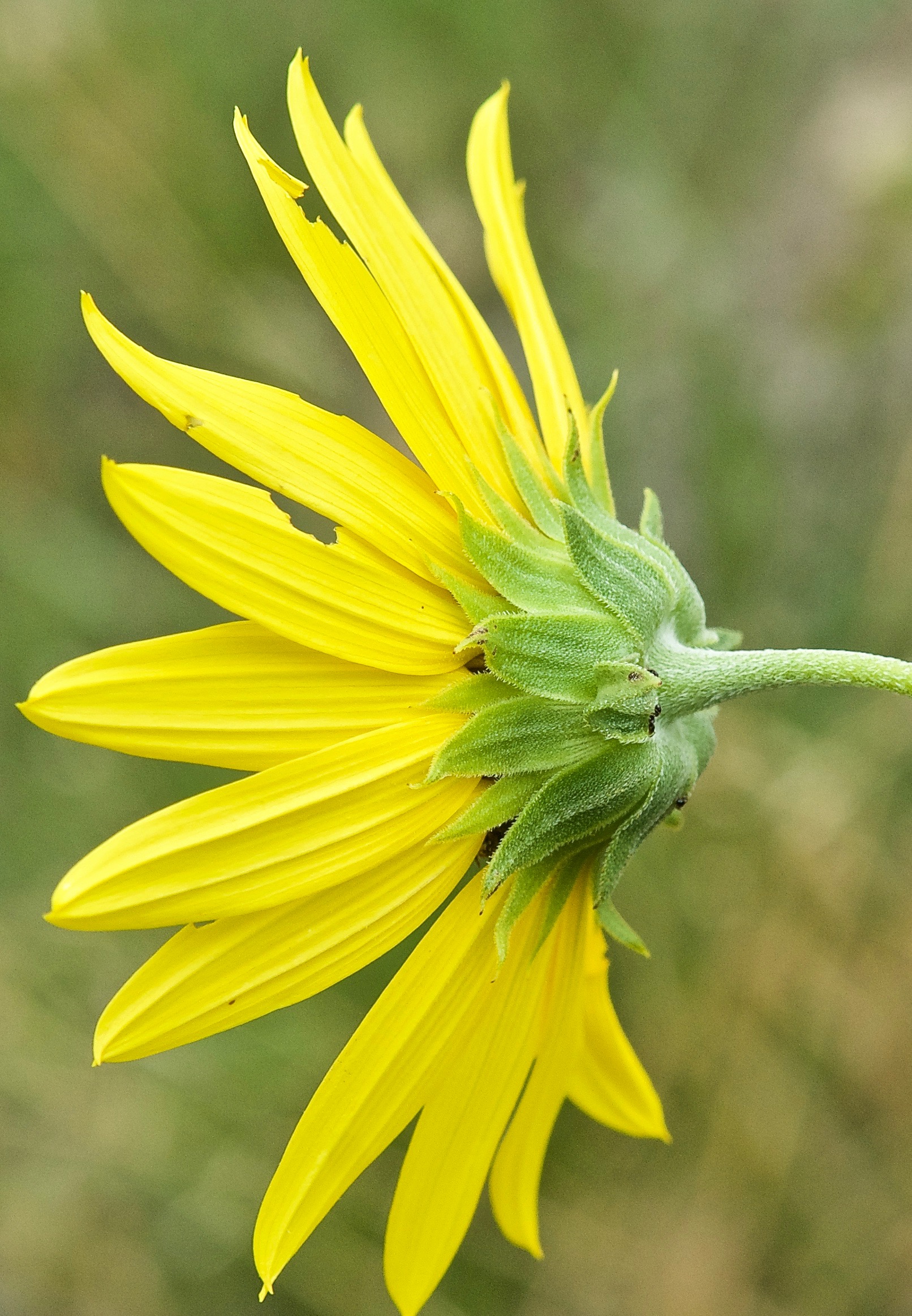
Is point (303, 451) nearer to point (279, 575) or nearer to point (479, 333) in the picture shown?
point (279, 575)

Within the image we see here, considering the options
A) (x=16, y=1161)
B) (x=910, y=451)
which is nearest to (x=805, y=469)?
(x=910, y=451)

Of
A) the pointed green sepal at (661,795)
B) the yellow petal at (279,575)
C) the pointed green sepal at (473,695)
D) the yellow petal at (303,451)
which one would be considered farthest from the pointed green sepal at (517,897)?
the yellow petal at (303,451)

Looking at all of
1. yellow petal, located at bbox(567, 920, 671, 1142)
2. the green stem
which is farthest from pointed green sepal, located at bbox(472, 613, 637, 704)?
yellow petal, located at bbox(567, 920, 671, 1142)

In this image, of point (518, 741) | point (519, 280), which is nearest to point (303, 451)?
point (518, 741)

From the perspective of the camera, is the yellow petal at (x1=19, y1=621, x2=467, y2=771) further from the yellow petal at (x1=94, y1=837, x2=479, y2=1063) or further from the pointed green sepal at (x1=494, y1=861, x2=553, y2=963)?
the pointed green sepal at (x1=494, y1=861, x2=553, y2=963)

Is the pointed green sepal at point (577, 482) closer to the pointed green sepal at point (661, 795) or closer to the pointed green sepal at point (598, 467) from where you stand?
the pointed green sepal at point (598, 467)

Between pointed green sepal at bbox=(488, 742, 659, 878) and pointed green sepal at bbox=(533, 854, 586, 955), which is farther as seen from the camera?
pointed green sepal at bbox=(533, 854, 586, 955)
